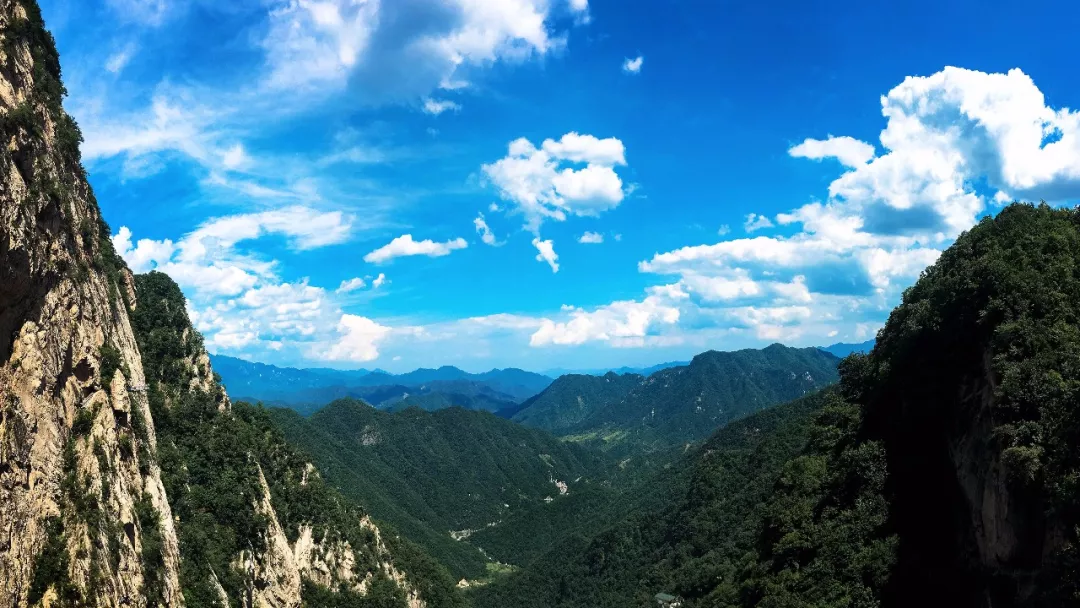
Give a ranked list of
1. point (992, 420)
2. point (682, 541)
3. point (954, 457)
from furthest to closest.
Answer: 1. point (682, 541)
2. point (954, 457)
3. point (992, 420)

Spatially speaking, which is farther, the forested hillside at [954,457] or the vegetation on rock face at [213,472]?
the vegetation on rock face at [213,472]

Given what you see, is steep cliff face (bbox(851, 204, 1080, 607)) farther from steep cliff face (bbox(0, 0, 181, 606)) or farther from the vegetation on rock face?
the vegetation on rock face

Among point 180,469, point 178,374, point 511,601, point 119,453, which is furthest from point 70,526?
point 511,601

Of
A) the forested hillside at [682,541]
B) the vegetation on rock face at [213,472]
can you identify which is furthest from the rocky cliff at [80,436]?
the forested hillside at [682,541]

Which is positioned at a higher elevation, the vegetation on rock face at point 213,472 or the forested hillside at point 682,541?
the vegetation on rock face at point 213,472

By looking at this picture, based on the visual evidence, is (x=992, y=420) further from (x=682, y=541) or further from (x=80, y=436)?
(x=682, y=541)

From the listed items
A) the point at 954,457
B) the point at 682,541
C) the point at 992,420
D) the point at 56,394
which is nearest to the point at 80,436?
the point at 56,394

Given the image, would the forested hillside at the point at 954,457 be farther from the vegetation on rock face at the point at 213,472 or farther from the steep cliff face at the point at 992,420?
the vegetation on rock face at the point at 213,472
